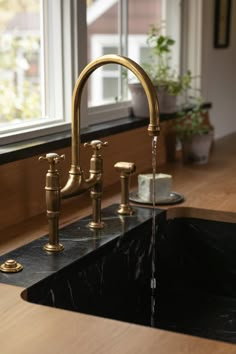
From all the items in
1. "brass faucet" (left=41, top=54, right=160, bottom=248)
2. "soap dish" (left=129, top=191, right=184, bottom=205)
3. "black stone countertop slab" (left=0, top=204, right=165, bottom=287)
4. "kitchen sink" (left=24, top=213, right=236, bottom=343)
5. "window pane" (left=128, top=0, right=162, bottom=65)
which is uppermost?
"window pane" (left=128, top=0, right=162, bottom=65)

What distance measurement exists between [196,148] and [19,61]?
0.95 m

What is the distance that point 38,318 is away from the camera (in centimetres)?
123

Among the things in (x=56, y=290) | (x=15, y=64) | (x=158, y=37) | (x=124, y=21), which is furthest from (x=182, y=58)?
(x=56, y=290)

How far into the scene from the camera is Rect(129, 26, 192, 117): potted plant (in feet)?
8.48

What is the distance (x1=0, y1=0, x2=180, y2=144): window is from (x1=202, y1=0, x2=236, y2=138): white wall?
230 millimetres

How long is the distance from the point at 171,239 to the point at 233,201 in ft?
0.75

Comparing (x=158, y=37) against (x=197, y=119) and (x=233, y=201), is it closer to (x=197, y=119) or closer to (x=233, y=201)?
(x=197, y=119)

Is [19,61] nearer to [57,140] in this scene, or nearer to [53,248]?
[57,140]

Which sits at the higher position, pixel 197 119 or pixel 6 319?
pixel 197 119

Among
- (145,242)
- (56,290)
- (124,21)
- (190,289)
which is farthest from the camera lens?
(124,21)

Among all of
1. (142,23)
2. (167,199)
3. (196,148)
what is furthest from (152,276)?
(142,23)

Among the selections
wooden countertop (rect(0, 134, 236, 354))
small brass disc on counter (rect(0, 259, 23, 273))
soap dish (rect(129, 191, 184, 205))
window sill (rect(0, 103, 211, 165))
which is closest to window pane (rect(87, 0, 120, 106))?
window sill (rect(0, 103, 211, 165))

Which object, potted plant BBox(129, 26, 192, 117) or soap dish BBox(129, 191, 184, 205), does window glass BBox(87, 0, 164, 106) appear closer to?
potted plant BBox(129, 26, 192, 117)

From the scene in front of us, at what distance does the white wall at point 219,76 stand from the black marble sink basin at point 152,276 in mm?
1261
